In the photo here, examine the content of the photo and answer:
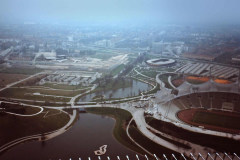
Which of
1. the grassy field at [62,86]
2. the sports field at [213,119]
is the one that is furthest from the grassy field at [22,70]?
the sports field at [213,119]

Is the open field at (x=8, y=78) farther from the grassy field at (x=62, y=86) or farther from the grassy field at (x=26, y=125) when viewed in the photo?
the grassy field at (x=26, y=125)

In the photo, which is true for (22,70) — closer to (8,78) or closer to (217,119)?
(8,78)

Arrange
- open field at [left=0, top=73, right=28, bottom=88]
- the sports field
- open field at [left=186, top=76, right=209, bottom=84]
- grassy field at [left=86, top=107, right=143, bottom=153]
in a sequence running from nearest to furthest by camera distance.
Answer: grassy field at [left=86, top=107, right=143, bottom=153], the sports field, open field at [left=186, top=76, right=209, bottom=84], open field at [left=0, top=73, right=28, bottom=88]

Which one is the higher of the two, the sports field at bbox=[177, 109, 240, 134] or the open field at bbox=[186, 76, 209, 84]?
the open field at bbox=[186, 76, 209, 84]

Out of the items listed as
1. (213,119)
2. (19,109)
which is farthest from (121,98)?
(19,109)

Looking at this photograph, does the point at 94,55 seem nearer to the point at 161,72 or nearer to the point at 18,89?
the point at 161,72

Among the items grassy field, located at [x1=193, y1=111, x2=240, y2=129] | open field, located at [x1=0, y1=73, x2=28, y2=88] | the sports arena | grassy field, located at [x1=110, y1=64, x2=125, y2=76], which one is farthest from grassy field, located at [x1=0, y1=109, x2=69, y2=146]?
grassy field, located at [x1=110, y1=64, x2=125, y2=76]

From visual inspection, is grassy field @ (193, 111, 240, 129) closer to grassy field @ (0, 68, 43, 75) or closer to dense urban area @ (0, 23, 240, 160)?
dense urban area @ (0, 23, 240, 160)
